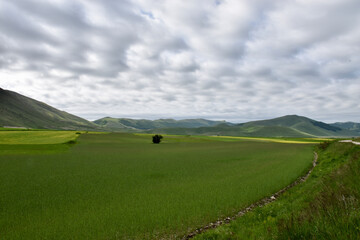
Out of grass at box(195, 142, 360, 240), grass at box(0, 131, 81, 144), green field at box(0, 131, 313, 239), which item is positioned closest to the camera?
grass at box(195, 142, 360, 240)

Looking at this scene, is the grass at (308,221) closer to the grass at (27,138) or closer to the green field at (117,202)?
the green field at (117,202)

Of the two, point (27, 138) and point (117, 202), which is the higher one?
point (27, 138)

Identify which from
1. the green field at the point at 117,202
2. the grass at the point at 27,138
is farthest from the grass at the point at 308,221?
the grass at the point at 27,138

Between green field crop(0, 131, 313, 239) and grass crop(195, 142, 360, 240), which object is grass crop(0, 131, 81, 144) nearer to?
green field crop(0, 131, 313, 239)


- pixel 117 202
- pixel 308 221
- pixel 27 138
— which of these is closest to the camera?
pixel 308 221

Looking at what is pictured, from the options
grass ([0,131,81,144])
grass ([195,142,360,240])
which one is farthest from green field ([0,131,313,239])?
grass ([0,131,81,144])

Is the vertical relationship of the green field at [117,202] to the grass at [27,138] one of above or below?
below

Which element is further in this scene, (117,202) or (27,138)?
(27,138)

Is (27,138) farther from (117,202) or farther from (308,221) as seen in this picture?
(308,221)

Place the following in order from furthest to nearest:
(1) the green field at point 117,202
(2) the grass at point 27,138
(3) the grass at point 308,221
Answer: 1. (2) the grass at point 27,138
2. (1) the green field at point 117,202
3. (3) the grass at point 308,221

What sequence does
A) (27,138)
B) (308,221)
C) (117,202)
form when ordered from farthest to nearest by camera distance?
(27,138) < (117,202) < (308,221)

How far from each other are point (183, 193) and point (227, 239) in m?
8.80

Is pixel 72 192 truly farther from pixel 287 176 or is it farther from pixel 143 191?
pixel 287 176

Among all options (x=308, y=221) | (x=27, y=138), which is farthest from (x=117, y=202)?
(x=27, y=138)
